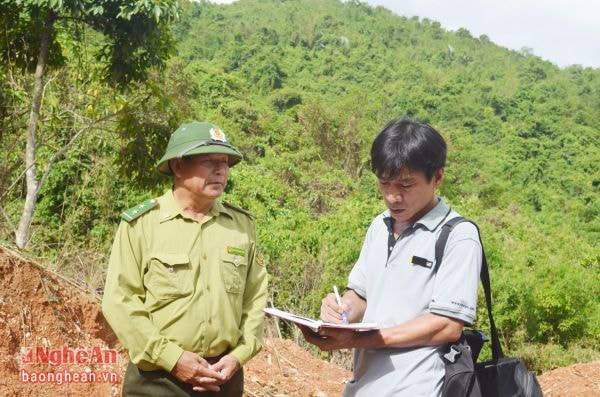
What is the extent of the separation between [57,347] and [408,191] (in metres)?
2.98

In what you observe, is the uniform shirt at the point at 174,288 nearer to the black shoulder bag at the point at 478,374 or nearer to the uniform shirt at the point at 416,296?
the uniform shirt at the point at 416,296

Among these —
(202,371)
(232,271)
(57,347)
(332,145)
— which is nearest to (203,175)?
(232,271)

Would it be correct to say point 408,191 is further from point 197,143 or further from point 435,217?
point 197,143

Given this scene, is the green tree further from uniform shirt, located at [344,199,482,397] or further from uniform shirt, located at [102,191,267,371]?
uniform shirt, located at [344,199,482,397]

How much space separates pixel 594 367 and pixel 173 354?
5.34 m

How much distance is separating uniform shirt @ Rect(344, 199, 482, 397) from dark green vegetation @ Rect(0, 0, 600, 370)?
368 cm

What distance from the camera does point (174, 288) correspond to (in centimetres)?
206

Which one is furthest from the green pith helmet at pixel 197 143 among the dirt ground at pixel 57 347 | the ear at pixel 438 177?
the dirt ground at pixel 57 347

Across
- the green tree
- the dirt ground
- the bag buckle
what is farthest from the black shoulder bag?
the green tree

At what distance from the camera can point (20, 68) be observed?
5.86 meters

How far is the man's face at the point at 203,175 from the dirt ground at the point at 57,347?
2004 millimetres

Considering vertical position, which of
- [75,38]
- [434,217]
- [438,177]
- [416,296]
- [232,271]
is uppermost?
[75,38]

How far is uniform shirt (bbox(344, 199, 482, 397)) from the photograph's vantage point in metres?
1.62

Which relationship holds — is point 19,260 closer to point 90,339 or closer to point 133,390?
point 90,339
